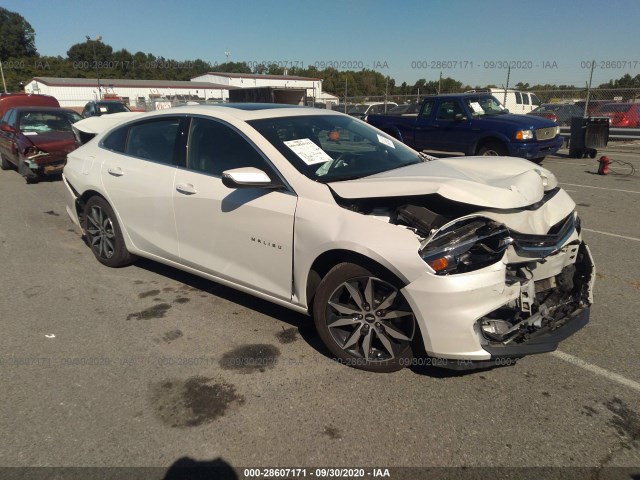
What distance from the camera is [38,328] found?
11.9 ft

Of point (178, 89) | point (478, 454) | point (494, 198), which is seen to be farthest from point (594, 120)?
point (178, 89)

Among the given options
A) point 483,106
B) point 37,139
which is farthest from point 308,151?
point 483,106

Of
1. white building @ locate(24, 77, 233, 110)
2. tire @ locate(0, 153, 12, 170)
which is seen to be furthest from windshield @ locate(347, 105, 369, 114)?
white building @ locate(24, 77, 233, 110)

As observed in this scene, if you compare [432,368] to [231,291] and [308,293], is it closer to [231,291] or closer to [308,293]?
[308,293]

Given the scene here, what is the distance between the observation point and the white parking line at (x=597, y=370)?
2.82 m

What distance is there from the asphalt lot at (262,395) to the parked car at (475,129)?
22.8 ft

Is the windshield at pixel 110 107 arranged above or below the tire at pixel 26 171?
above

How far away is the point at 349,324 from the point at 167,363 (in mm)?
1288

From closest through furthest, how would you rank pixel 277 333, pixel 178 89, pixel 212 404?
pixel 212 404 < pixel 277 333 < pixel 178 89

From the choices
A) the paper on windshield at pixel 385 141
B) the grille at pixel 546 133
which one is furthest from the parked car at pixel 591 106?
the paper on windshield at pixel 385 141

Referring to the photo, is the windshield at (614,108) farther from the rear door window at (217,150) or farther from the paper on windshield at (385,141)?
the rear door window at (217,150)

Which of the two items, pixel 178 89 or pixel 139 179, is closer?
pixel 139 179

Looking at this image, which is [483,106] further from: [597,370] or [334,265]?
[334,265]

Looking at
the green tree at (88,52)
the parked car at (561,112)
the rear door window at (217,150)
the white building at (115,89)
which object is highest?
the green tree at (88,52)
